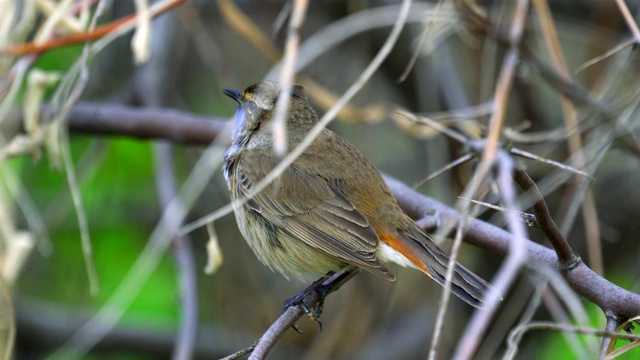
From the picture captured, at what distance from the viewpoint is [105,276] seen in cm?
556


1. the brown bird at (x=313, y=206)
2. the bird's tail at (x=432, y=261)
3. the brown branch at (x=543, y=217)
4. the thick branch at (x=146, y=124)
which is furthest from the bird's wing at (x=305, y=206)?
the brown branch at (x=543, y=217)

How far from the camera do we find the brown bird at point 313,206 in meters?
3.50

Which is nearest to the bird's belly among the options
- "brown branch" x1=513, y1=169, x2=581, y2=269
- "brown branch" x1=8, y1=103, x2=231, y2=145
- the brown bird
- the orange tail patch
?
the brown bird

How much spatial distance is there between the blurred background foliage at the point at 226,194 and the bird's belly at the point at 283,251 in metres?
1.38

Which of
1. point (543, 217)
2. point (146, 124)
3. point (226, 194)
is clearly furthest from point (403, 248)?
point (226, 194)

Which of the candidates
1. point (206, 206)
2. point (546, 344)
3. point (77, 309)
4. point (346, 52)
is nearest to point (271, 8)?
point (346, 52)

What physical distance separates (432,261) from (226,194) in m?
2.46

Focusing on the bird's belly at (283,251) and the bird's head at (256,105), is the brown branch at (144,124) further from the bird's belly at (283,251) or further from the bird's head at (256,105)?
the bird's belly at (283,251)

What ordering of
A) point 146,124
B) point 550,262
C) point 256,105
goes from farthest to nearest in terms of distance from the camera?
point 146,124 < point 256,105 < point 550,262

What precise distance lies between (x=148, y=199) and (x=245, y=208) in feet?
7.56

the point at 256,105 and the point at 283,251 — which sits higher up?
the point at 256,105

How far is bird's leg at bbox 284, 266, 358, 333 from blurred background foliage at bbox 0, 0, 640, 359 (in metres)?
1.23

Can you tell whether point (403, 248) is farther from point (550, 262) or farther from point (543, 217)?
point (543, 217)

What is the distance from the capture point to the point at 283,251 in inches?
147
